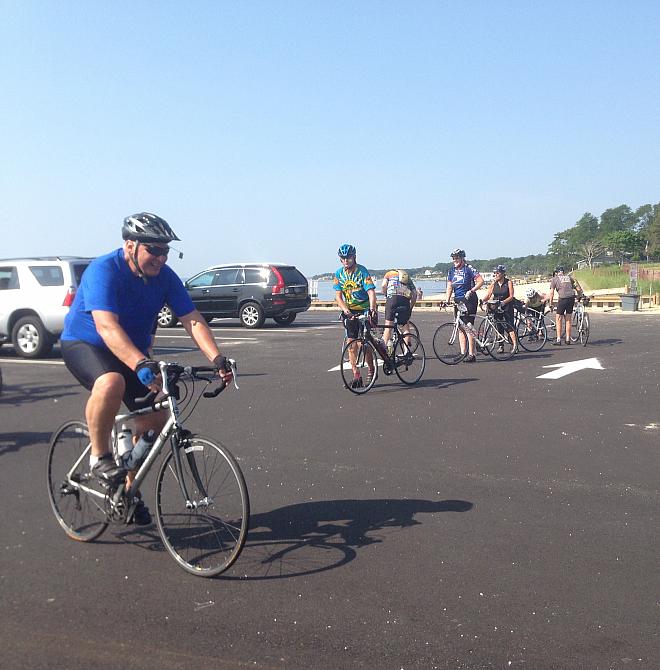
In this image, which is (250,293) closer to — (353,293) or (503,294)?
(503,294)

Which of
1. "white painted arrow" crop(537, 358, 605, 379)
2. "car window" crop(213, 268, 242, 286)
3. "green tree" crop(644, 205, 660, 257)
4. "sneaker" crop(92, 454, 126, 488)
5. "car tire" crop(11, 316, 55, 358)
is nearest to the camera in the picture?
"sneaker" crop(92, 454, 126, 488)

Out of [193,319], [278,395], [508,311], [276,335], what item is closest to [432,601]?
[193,319]

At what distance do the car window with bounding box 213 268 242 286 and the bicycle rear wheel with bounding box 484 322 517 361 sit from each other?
1057cm

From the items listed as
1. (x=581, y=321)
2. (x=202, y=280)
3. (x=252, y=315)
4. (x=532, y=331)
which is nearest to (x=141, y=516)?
(x=532, y=331)

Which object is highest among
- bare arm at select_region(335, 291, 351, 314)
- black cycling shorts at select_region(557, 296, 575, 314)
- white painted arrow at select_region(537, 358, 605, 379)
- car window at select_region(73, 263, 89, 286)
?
car window at select_region(73, 263, 89, 286)

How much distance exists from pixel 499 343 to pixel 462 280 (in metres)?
1.53

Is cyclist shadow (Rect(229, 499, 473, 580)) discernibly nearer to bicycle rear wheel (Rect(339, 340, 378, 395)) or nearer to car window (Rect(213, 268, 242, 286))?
bicycle rear wheel (Rect(339, 340, 378, 395))

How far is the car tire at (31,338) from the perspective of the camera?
1405cm

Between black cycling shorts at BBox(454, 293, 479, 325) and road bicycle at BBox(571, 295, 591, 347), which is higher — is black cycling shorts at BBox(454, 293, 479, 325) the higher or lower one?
the higher one

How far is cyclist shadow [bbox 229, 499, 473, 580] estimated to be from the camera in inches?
164

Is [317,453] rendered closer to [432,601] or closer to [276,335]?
[432,601]

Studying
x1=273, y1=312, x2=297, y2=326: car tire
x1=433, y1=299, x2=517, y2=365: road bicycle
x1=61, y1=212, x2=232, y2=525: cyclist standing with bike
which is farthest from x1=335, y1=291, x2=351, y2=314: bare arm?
x1=273, y1=312, x2=297, y2=326: car tire

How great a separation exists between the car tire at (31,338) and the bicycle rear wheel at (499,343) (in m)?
7.87

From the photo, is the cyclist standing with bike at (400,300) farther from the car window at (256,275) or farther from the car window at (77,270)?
the car window at (256,275)
